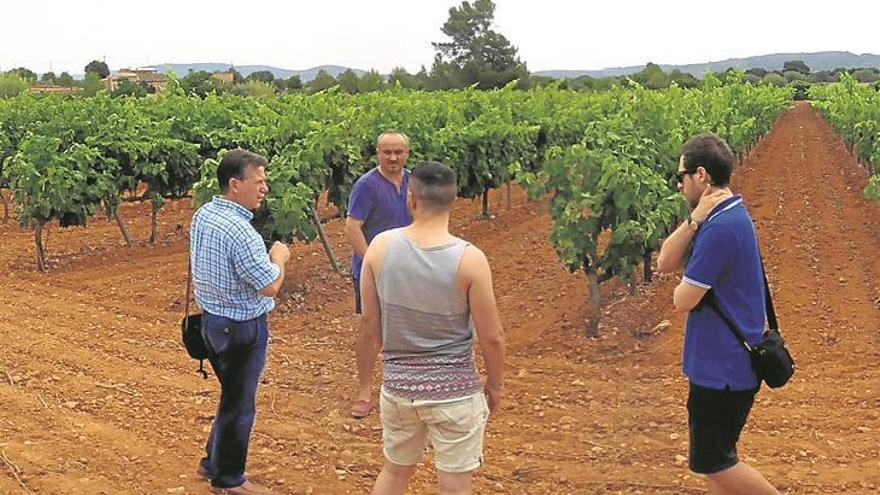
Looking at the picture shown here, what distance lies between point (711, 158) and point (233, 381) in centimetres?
234

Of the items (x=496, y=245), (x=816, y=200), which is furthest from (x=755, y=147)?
(x=496, y=245)

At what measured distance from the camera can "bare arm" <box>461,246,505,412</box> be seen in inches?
119

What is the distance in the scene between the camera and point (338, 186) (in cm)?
1065

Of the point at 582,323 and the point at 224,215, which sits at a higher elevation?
the point at 224,215

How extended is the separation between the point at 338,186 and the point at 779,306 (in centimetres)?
523

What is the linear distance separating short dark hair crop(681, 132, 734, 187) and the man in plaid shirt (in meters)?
1.83

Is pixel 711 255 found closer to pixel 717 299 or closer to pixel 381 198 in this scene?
pixel 717 299

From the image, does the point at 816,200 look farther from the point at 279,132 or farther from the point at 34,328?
the point at 34,328

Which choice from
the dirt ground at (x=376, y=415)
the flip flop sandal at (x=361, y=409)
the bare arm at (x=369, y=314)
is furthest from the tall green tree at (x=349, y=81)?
the bare arm at (x=369, y=314)

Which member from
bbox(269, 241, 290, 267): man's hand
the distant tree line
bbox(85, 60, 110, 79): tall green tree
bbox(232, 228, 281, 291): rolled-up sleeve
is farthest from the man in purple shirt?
bbox(85, 60, 110, 79): tall green tree

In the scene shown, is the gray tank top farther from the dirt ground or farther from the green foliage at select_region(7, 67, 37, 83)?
the green foliage at select_region(7, 67, 37, 83)

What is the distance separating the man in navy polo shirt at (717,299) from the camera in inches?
127

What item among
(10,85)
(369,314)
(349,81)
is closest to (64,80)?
(349,81)

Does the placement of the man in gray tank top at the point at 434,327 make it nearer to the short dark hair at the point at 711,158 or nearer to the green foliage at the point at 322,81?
the short dark hair at the point at 711,158
